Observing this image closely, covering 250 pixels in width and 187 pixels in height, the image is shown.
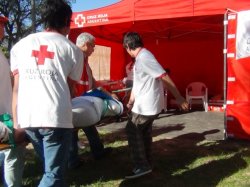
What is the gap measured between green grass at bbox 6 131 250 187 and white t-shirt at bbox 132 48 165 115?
835 mm

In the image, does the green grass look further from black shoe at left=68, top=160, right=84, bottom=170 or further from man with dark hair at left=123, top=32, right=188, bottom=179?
man with dark hair at left=123, top=32, right=188, bottom=179

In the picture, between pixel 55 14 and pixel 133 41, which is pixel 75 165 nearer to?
pixel 133 41

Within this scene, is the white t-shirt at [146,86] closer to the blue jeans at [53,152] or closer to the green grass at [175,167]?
the green grass at [175,167]

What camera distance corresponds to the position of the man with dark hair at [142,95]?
4.40m

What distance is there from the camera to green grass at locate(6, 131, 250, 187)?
4.64 m

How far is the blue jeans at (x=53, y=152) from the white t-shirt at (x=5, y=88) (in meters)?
0.75

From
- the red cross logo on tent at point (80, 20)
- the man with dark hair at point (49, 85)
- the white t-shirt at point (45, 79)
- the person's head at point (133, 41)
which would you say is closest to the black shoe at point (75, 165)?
the person's head at point (133, 41)

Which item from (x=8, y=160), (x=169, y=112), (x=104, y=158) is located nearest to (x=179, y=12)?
(x=104, y=158)

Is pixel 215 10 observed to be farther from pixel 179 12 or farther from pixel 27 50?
pixel 27 50

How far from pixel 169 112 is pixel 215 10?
4.19m

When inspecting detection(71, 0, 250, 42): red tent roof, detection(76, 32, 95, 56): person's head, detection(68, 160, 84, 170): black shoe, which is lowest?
detection(68, 160, 84, 170): black shoe

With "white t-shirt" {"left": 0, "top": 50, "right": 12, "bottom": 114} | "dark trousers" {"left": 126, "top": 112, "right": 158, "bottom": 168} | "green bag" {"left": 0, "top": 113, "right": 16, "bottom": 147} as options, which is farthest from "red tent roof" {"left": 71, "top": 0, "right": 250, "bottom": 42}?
"green bag" {"left": 0, "top": 113, "right": 16, "bottom": 147}

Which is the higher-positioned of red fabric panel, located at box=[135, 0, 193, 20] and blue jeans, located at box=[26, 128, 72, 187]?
red fabric panel, located at box=[135, 0, 193, 20]

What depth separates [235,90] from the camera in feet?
22.6
